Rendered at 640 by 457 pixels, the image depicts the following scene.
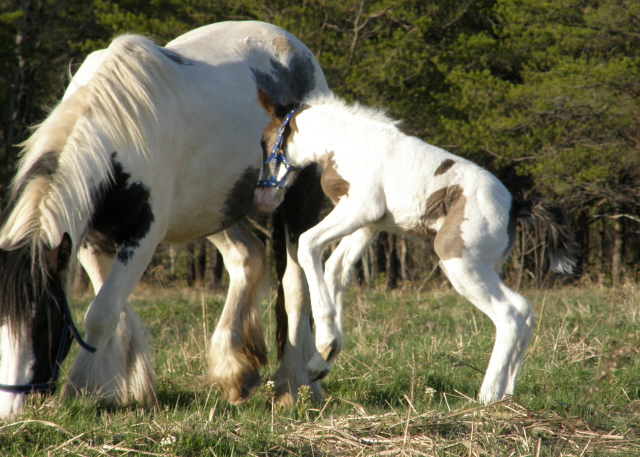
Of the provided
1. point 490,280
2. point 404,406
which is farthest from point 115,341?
point 490,280

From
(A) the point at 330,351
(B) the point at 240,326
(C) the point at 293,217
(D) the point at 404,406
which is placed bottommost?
(B) the point at 240,326

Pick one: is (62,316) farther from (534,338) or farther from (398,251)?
(398,251)

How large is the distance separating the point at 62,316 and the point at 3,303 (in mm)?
268

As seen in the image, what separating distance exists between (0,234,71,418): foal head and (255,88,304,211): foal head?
1228 millimetres

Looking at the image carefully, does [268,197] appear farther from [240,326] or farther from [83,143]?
[240,326]

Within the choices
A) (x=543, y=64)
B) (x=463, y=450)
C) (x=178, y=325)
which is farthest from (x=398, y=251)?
(x=463, y=450)

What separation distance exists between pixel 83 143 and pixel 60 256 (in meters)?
0.61

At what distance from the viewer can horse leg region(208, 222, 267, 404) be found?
14.4 ft

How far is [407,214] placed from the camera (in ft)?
11.1

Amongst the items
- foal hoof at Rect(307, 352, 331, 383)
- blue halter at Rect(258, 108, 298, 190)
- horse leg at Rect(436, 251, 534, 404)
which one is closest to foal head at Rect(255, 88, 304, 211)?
blue halter at Rect(258, 108, 298, 190)

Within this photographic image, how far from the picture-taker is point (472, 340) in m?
5.45

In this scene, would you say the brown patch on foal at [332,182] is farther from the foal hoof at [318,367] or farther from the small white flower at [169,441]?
the small white flower at [169,441]

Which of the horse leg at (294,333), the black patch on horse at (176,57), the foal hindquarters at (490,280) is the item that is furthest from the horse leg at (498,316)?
the black patch on horse at (176,57)

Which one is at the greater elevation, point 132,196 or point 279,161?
point 279,161
